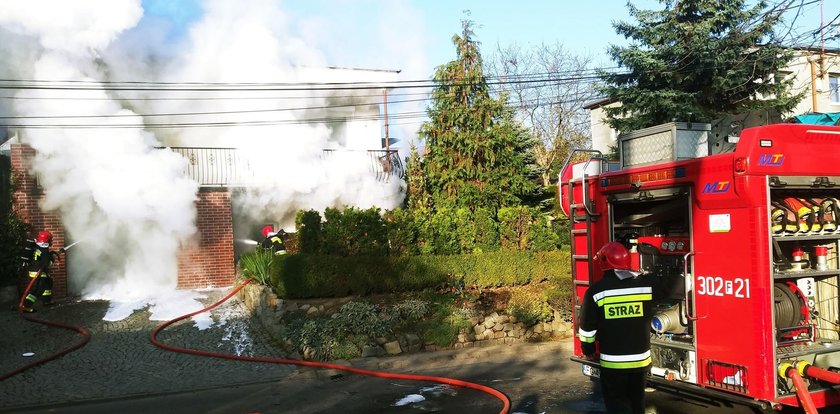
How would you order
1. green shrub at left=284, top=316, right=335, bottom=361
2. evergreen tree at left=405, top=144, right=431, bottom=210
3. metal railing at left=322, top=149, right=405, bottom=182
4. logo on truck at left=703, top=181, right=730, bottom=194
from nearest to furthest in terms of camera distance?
Answer: 1. logo on truck at left=703, top=181, right=730, bottom=194
2. green shrub at left=284, top=316, right=335, bottom=361
3. evergreen tree at left=405, top=144, right=431, bottom=210
4. metal railing at left=322, top=149, right=405, bottom=182

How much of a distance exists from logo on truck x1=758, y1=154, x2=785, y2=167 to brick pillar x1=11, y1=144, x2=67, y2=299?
42.0 ft

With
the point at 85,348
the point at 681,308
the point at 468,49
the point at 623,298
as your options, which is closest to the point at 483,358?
the point at 681,308

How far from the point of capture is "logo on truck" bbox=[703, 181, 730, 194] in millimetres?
4812

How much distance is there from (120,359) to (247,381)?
2.10 metres

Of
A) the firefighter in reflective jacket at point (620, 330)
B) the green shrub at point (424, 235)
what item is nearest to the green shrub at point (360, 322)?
the green shrub at point (424, 235)

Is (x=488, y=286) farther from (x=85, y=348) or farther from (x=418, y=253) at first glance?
(x=85, y=348)

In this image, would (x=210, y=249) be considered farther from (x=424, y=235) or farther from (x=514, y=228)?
(x=514, y=228)

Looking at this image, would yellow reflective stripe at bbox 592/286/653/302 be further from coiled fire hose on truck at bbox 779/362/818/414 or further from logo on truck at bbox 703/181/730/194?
coiled fire hose on truck at bbox 779/362/818/414

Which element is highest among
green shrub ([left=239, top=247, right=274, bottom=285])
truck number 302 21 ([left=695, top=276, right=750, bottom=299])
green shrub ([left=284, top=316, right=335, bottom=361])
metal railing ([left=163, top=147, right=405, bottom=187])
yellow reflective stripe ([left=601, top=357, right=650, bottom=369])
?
metal railing ([left=163, top=147, right=405, bottom=187])

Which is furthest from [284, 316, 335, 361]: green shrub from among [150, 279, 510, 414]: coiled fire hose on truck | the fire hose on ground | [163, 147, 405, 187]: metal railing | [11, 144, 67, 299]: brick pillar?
[163, 147, 405, 187]: metal railing

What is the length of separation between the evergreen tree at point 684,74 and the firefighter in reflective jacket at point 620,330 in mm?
10624

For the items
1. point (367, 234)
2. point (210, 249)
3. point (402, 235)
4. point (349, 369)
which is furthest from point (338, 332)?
point (210, 249)

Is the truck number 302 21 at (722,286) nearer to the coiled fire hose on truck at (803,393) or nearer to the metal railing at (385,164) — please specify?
the coiled fire hose on truck at (803,393)

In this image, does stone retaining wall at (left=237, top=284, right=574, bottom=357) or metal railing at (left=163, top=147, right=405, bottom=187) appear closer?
stone retaining wall at (left=237, top=284, right=574, bottom=357)
